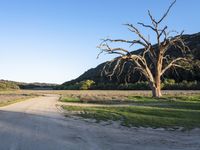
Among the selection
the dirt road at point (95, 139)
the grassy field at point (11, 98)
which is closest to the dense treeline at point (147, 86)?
the grassy field at point (11, 98)

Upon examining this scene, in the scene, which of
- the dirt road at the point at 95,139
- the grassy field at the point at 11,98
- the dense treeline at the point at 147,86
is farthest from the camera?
the dense treeline at the point at 147,86

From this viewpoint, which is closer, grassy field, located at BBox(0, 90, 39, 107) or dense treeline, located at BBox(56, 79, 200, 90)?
grassy field, located at BBox(0, 90, 39, 107)

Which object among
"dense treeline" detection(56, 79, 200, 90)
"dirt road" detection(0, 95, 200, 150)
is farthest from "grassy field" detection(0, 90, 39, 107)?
"dense treeline" detection(56, 79, 200, 90)

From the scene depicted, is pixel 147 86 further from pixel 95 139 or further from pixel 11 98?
pixel 95 139

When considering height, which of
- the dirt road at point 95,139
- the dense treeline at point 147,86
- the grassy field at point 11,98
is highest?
the dense treeline at point 147,86

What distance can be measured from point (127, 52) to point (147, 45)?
96.6 inches

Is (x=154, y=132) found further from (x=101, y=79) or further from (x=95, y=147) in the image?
(x=101, y=79)

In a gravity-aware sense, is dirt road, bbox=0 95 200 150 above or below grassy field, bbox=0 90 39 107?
below

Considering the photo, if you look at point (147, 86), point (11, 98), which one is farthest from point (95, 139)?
point (147, 86)

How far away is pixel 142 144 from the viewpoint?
1240 cm

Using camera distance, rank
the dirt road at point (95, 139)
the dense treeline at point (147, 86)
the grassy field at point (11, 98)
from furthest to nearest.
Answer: the dense treeline at point (147, 86)
the grassy field at point (11, 98)
the dirt road at point (95, 139)

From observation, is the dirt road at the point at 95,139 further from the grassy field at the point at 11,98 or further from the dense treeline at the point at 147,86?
the dense treeline at the point at 147,86

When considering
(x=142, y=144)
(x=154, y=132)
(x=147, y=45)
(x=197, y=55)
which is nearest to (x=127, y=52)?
(x=147, y=45)

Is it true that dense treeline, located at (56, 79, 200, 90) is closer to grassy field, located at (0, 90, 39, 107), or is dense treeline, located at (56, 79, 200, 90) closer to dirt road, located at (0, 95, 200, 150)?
grassy field, located at (0, 90, 39, 107)
